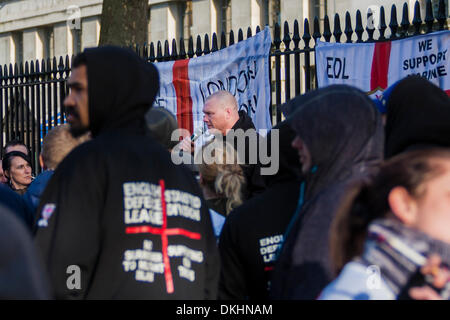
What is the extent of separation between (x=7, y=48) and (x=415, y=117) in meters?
32.0

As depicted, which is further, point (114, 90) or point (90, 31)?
point (90, 31)

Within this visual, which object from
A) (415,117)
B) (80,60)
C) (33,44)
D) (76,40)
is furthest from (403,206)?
(33,44)

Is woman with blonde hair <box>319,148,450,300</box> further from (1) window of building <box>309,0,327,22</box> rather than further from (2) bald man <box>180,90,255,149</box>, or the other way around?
(1) window of building <box>309,0,327,22</box>

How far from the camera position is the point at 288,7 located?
23141 mm

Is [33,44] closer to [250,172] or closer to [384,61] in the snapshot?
[384,61]

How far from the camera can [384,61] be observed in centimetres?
709

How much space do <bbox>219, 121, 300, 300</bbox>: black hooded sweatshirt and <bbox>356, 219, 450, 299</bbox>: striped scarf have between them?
1498 millimetres

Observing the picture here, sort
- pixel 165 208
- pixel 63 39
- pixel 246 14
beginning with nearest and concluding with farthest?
pixel 165 208, pixel 246 14, pixel 63 39

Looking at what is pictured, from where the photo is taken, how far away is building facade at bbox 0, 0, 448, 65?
22.9 meters

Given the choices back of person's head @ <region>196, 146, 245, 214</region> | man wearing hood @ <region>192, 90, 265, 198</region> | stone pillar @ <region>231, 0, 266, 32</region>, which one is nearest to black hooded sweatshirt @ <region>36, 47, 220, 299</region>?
back of person's head @ <region>196, 146, 245, 214</region>

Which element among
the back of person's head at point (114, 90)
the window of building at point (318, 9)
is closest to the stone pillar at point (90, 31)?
the window of building at point (318, 9)

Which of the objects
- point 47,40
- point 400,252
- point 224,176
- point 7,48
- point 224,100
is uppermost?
point 47,40
